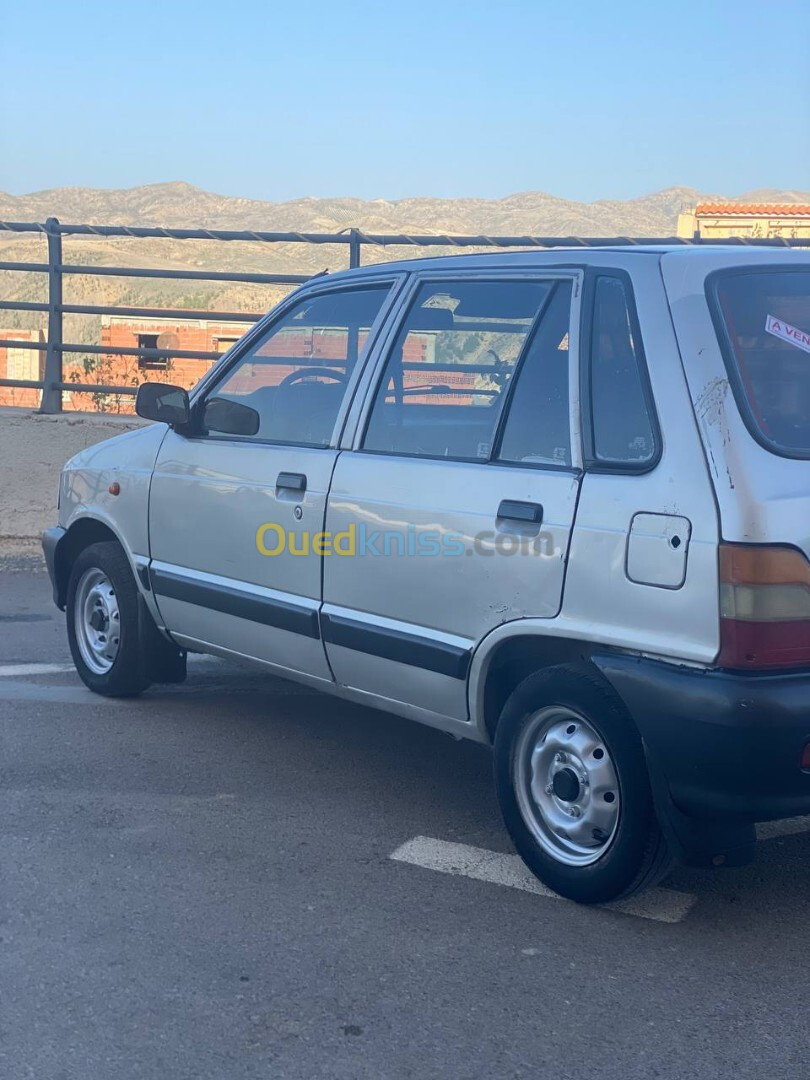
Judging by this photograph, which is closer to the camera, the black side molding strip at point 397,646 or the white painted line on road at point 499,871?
the white painted line on road at point 499,871

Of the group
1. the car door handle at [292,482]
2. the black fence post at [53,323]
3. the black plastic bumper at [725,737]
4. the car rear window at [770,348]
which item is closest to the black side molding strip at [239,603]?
the car door handle at [292,482]

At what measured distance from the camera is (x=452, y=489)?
3.91m

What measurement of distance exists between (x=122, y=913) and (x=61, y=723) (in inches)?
74.9

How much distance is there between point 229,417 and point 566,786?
207cm

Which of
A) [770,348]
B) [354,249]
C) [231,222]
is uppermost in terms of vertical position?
[231,222]

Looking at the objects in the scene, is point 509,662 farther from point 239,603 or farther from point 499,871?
point 239,603

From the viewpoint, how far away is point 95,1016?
119 inches

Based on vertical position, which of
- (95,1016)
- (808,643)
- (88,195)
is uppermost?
(88,195)

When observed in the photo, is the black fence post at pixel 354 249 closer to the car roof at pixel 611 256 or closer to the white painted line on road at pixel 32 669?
the white painted line on road at pixel 32 669

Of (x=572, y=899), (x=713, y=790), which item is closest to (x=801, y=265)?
(x=713, y=790)

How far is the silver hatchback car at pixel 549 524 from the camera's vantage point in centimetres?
318

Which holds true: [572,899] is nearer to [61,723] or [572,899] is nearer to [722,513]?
[722,513]

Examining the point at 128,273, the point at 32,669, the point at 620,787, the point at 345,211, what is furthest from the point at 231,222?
the point at 620,787

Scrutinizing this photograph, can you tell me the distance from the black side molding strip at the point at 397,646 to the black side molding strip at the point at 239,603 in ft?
0.39
